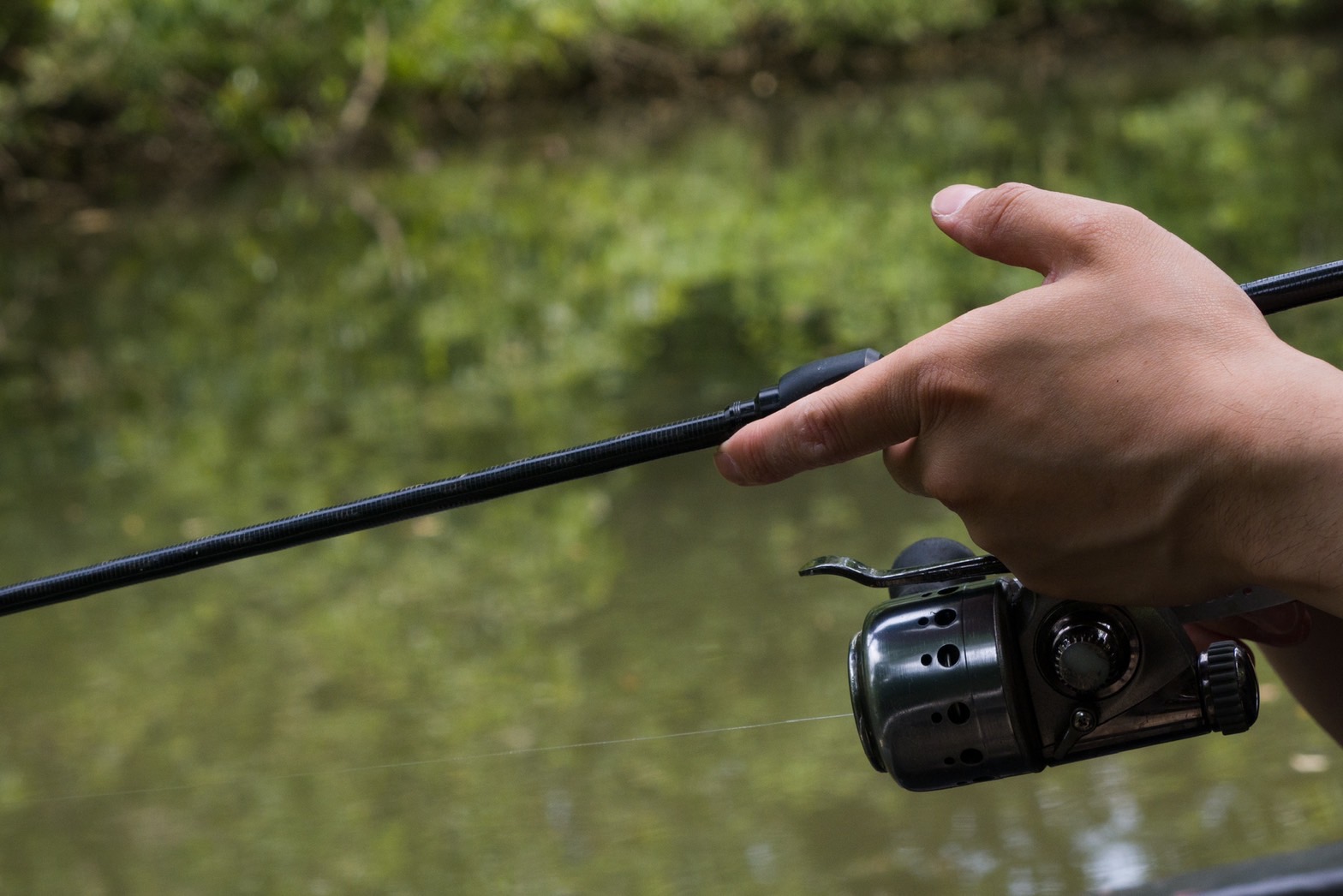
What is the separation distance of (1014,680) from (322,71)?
11.3 meters

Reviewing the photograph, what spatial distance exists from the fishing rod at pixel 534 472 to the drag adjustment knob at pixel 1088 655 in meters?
0.20

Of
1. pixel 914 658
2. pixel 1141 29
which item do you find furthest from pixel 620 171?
pixel 1141 29

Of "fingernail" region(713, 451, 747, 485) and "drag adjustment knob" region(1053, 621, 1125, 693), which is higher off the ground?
"fingernail" region(713, 451, 747, 485)

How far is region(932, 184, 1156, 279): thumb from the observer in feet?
2.69

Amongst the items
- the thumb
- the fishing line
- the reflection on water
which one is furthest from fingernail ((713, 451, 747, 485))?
the fishing line

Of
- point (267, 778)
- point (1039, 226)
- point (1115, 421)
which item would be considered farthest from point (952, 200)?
point (267, 778)

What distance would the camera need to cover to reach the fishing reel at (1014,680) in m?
0.88

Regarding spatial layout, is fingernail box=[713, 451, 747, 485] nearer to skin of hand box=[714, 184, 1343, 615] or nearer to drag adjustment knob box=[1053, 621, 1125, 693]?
skin of hand box=[714, 184, 1343, 615]

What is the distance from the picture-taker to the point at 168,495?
3.61 metres

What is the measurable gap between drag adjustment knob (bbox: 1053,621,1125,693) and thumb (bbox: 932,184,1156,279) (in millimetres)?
207

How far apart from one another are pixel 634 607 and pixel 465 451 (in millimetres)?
1145

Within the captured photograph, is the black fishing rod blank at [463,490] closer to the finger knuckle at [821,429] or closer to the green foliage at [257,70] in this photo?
the finger knuckle at [821,429]

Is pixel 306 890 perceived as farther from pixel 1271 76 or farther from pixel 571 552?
pixel 1271 76

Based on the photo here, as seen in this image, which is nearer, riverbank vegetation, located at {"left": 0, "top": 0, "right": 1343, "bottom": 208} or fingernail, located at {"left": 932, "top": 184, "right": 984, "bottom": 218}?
fingernail, located at {"left": 932, "top": 184, "right": 984, "bottom": 218}
